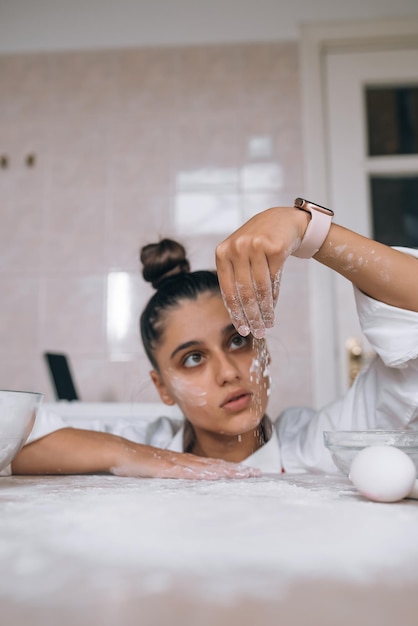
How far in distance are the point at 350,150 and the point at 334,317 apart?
0.64m

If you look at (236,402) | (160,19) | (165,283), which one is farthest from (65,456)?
(160,19)

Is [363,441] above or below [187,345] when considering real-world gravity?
below

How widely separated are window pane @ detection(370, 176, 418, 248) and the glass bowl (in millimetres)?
1586

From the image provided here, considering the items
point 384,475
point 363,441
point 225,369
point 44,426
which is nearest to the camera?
point 384,475

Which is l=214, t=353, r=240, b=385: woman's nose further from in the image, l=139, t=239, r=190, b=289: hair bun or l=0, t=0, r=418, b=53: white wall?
l=0, t=0, r=418, b=53: white wall

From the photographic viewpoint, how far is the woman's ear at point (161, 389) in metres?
1.13

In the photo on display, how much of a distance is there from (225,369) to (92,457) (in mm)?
270

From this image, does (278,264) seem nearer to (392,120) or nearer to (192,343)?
(192,343)

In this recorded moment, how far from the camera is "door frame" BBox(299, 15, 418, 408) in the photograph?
6.64ft

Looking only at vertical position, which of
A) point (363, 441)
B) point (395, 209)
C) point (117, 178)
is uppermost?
point (117, 178)

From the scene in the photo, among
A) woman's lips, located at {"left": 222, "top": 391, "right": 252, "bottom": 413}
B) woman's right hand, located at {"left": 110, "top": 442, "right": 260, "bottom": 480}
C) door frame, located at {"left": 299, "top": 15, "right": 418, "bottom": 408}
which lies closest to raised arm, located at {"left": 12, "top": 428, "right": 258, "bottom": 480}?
woman's right hand, located at {"left": 110, "top": 442, "right": 260, "bottom": 480}

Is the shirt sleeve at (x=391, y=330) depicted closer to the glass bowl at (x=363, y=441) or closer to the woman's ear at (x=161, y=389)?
the glass bowl at (x=363, y=441)

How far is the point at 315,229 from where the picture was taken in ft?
2.47

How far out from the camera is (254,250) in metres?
0.64
